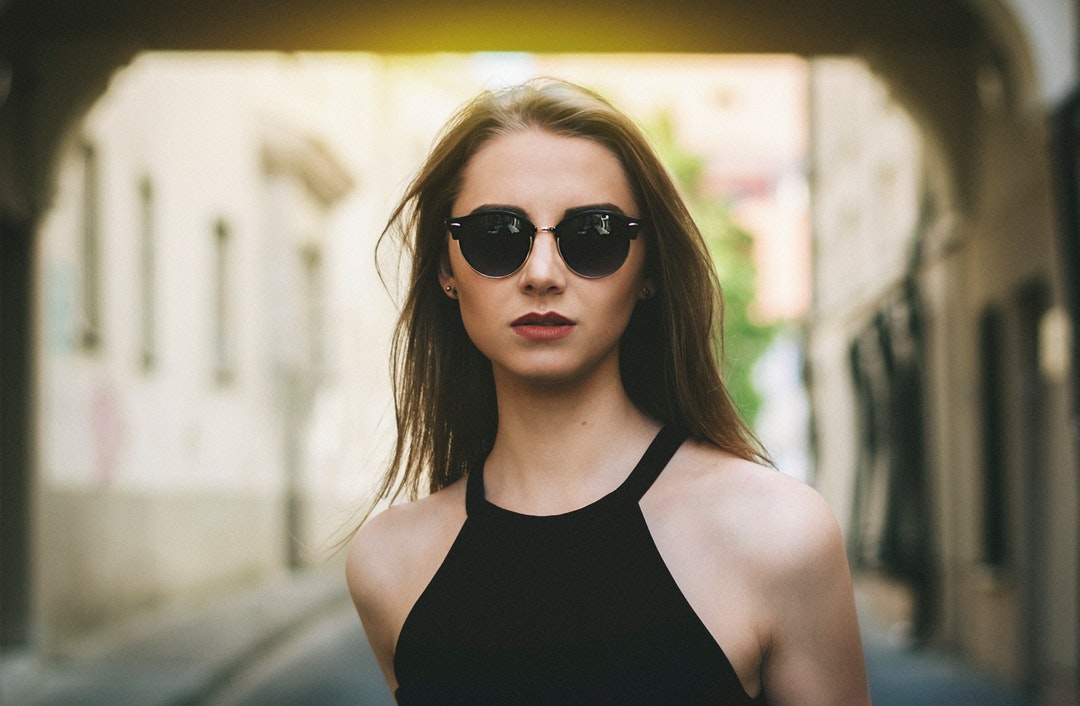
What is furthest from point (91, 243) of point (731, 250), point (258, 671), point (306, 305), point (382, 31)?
point (731, 250)

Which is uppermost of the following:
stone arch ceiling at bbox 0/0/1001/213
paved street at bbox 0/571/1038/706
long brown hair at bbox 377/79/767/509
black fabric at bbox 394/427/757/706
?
stone arch ceiling at bbox 0/0/1001/213

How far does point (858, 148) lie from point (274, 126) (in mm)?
7880

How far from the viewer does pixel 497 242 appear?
1657 millimetres

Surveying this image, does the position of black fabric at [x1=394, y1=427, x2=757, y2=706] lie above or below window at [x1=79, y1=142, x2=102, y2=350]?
below

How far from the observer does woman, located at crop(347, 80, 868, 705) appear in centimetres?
155

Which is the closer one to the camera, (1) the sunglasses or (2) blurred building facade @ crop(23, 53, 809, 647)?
(1) the sunglasses

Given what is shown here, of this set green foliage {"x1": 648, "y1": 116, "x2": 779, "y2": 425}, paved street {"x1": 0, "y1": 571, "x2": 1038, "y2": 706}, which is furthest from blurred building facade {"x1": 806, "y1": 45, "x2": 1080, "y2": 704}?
green foliage {"x1": 648, "y1": 116, "x2": 779, "y2": 425}

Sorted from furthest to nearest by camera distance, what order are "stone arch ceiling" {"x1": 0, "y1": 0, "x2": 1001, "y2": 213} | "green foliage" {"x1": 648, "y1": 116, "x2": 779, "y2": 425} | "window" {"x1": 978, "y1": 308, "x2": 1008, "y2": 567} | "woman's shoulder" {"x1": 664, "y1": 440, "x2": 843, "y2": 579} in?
"green foliage" {"x1": 648, "y1": 116, "x2": 779, "y2": 425} → "window" {"x1": 978, "y1": 308, "x2": 1008, "y2": 567} → "stone arch ceiling" {"x1": 0, "y1": 0, "x2": 1001, "y2": 213} → "woman's shoulder" {"x1": 664, "y1": 440, "x2": 843, "y2": 579}

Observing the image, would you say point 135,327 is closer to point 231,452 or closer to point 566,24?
point 231,452

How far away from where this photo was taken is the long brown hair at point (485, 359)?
171 cm

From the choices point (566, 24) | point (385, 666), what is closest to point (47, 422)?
point (566, 24)

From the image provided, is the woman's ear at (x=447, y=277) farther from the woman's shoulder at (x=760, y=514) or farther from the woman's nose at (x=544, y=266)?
the woman's shoulder at (x=760, y=514)

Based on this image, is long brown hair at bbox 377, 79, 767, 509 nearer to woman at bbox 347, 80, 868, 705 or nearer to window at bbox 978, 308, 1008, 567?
woman at bbox 347, 80, 868, 705

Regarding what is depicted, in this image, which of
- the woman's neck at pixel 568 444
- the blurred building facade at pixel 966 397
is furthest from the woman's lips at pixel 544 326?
the blurred building facade at pixel 966 397
